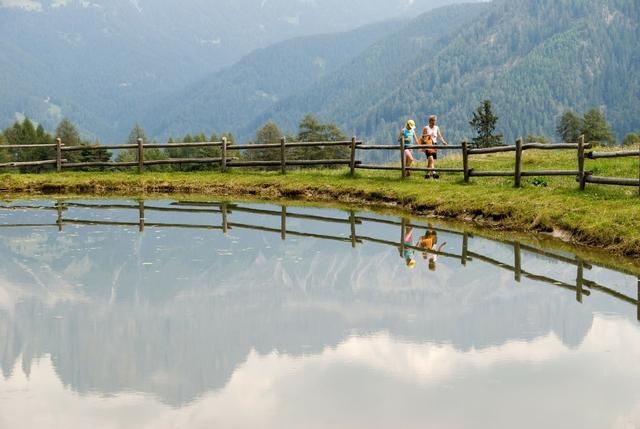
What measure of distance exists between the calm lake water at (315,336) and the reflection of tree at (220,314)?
0.04 m

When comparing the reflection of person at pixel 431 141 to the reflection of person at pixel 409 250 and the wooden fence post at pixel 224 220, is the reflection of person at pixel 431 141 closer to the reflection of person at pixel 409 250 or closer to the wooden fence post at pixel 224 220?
Answer: the wooden fence post at pixel 224 220

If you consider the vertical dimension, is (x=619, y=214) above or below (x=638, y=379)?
above

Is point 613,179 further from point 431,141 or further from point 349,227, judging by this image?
point 431,141

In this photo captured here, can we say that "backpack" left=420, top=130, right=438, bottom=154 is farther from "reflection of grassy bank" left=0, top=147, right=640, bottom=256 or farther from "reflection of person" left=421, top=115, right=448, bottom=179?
"reflection of grassy bank" left=0, top=147, right=640, bottom=256

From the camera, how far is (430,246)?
20859 mm

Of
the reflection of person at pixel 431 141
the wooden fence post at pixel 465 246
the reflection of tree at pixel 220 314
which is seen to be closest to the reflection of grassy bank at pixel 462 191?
the reflection of person at pixel 431 141

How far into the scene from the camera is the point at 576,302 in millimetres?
14750

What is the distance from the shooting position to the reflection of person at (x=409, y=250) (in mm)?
18806

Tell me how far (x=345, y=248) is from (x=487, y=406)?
36.7 feet

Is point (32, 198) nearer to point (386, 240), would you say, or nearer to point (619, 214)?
point (386, 240)

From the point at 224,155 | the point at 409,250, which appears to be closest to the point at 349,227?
the point at 409,250

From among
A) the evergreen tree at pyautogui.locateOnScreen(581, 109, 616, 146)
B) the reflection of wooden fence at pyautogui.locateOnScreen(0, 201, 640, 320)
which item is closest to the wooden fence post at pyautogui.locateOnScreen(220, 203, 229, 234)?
the reflection of wooden fence at pyautogui.locateOnScreen(0, 201, 640, 320)

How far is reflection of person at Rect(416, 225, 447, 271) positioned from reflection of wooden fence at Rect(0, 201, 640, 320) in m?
0.14

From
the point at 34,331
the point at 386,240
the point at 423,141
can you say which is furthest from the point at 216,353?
the point at 423,141
